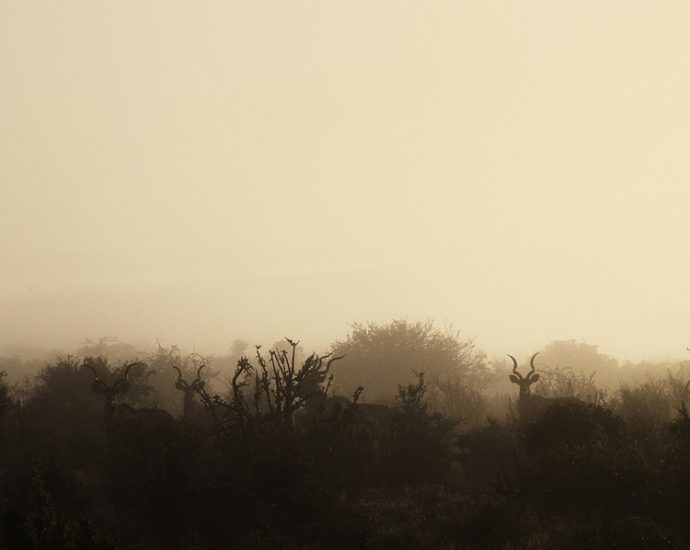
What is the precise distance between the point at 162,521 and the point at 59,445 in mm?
7606

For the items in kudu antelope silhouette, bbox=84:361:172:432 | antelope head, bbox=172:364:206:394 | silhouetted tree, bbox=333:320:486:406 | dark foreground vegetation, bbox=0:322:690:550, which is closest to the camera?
dark foreground vegetation, bbox=0:322:690:550

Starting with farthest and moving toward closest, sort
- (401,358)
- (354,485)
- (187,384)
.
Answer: (401,358) < (187,384) < (354,485)

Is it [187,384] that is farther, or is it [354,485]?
[187,384]

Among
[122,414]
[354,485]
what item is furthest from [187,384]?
[354,485]

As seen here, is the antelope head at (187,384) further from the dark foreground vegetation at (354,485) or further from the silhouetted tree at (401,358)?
the silhouetted tree at (401,358)

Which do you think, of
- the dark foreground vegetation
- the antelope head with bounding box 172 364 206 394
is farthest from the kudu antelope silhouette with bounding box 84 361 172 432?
the antelope head with bounding box 172 364 206 394

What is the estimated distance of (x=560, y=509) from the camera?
44.1ft

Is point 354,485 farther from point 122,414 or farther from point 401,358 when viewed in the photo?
point 401,358

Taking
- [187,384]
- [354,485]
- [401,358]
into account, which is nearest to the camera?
[354,485]

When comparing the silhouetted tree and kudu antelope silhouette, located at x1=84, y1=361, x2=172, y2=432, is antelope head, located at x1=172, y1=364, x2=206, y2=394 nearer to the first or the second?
kudu antelope silhouette, located at x1=84, y1=361, x2=172, y2=432

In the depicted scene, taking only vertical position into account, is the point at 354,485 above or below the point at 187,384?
below

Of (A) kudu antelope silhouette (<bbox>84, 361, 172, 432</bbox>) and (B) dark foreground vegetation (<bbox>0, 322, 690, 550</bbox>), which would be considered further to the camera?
(A) kudu antelope silhouette (<bbox>84, 361, 172, 432</bbox>)

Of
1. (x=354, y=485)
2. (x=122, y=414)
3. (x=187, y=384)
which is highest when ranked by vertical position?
(x=187, y=384)

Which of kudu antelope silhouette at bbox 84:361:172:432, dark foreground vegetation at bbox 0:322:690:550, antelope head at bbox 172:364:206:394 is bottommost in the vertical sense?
dark foreground vegetation at bbox 0:322:690:550
